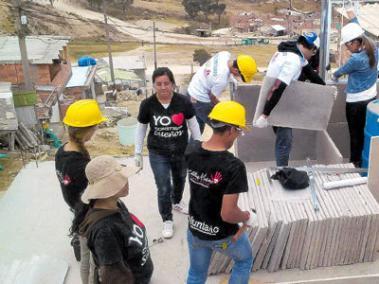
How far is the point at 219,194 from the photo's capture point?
2967mm

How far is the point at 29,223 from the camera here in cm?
512

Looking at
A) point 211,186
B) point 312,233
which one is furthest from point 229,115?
point 312,233

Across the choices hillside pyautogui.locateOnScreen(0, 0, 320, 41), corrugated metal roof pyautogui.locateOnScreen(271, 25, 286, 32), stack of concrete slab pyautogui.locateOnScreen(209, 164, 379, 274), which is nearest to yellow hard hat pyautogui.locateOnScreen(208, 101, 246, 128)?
stack of concrete slab pyautogui.locateOnScreen(209, 164, 379, 274)

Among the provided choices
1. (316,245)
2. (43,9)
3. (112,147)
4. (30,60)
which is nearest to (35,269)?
(316,245)

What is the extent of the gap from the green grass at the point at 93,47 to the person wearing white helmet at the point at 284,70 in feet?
134

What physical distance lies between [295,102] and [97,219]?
12.0 ft

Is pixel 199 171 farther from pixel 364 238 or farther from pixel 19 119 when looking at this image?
pixel 19 119

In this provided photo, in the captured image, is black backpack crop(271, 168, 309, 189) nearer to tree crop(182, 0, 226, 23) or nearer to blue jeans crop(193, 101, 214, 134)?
blue jeans crop(193, 101, 214, 134)

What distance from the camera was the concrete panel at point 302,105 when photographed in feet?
18.2

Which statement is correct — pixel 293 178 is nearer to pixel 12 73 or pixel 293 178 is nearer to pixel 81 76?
pixel 12 73

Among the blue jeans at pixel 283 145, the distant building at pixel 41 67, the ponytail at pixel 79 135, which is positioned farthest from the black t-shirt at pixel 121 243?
the distant building at pixel 41 67

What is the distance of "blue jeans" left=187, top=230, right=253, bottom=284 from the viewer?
3174 mm

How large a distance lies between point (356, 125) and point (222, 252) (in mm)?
3149

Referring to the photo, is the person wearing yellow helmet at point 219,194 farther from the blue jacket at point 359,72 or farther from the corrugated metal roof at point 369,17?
the corrugated metal roof at point 369,17
